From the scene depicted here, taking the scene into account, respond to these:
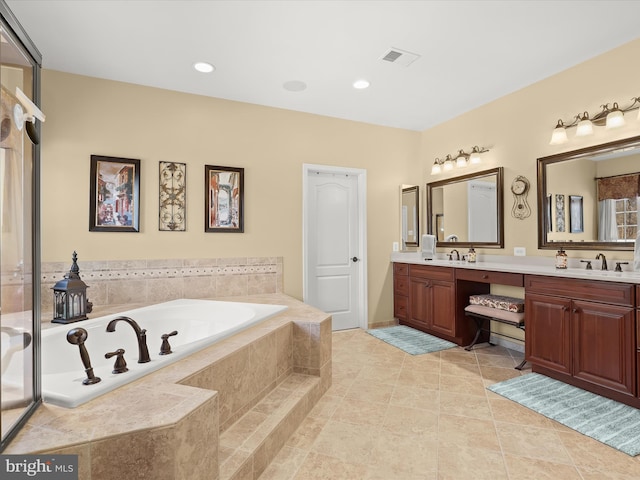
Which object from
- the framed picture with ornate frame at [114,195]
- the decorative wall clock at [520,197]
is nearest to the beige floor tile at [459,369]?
the decorative wall clock at [520,197]

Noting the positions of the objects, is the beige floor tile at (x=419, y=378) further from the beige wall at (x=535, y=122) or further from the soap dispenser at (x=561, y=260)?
the beige wall at (x=535, y=122)

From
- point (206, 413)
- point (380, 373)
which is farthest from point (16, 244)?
point (380, 373)

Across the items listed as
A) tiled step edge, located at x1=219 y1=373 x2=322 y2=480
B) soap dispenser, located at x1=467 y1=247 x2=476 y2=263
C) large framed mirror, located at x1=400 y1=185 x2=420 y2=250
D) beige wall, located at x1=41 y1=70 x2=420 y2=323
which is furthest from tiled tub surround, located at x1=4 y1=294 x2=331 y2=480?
large framed mirror, located at x1=400 y1=185 x2=420 y2=250

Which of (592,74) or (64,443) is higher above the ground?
(592,74)

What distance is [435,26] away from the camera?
93.3 inches

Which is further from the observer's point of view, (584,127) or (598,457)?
(584,127)

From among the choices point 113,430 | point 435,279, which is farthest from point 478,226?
point 113,430

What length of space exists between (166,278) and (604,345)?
353 cm

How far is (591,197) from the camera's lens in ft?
Result: 9.17

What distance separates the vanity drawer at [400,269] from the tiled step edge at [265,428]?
7.24 feet

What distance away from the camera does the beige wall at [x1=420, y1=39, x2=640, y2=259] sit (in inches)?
103

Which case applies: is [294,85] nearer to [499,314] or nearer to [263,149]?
[263,149]

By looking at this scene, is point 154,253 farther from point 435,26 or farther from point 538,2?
point 538,2

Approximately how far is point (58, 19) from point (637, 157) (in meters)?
4.21
